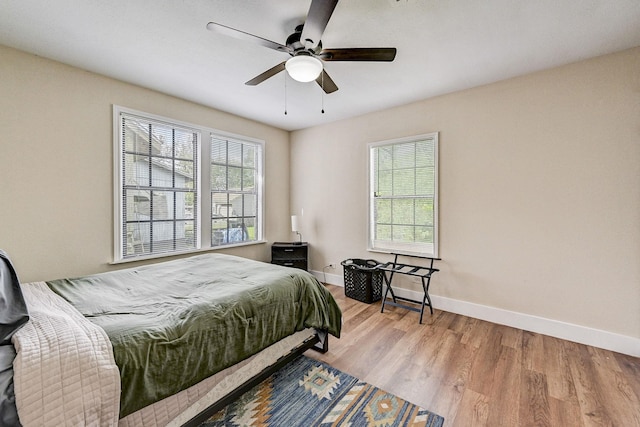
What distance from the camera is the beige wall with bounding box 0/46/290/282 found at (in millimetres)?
2236

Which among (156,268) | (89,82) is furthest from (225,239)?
(89,82)

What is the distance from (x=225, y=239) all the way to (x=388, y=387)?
9.44 feet

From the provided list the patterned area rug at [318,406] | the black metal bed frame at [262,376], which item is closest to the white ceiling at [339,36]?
the black metal bed frame at [262,376]

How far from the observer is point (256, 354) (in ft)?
5.59

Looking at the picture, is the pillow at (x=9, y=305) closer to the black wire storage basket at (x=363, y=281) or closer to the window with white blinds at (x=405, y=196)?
the black wire storage basket at (x=363, y=281)

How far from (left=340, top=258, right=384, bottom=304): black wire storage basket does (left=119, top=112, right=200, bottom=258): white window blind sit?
2106 millimetres

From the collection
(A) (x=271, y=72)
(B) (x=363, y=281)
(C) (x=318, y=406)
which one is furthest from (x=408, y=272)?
(A) (x=271, y=72)

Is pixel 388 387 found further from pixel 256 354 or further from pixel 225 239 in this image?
pixel 225 239

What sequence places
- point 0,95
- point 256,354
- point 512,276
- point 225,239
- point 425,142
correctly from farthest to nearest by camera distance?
point 225,239 → point 425,142 → point 512,276 → point 0,95 → point 256,354

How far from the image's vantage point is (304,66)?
180 centimetres

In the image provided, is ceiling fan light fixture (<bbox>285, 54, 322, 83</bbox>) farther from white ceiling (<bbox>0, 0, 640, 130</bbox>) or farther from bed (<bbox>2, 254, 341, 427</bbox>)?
bed (<bbox>2, 254, 341, 427</bbox>)

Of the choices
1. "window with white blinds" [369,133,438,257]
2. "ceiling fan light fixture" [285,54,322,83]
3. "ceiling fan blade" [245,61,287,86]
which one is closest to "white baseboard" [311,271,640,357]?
"window with white blinds" [369,133,438,257]

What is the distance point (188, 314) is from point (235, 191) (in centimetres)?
276

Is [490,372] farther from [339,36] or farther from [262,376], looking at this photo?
[339,36]
